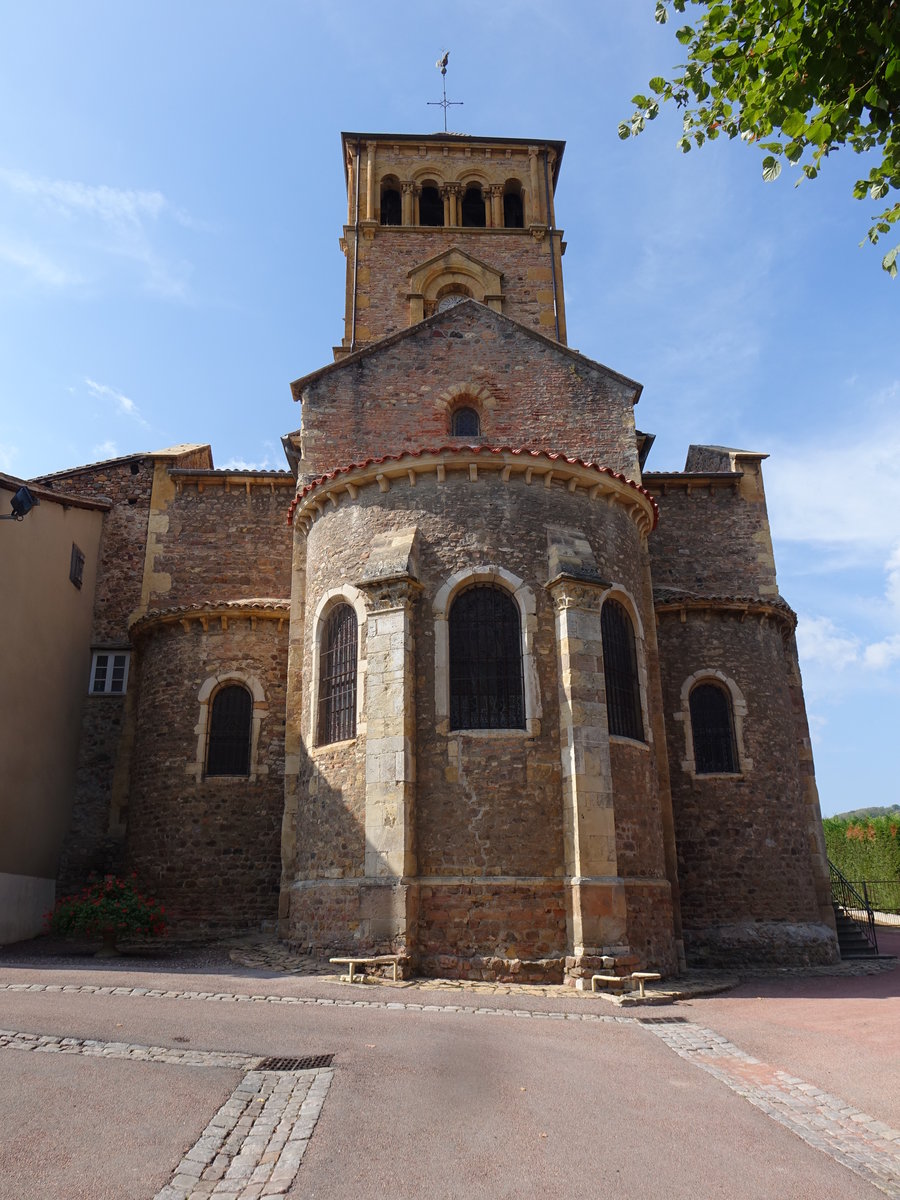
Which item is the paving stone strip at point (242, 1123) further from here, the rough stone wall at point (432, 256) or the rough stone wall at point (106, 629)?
the rough stone wall at point (432, 256)

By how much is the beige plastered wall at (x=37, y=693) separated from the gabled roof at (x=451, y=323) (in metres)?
5.84

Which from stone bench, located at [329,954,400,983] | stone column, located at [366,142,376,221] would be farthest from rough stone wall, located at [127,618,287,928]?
stone column, located at [366,142,376,221]

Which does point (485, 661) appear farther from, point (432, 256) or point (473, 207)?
point (473, 207)

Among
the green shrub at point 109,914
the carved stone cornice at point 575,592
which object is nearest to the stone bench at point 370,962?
the green shrub at point 109,914

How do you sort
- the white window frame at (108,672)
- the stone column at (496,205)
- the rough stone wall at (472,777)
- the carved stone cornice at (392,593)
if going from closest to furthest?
the rough stone wall at (472,777)
the carved stone cornice at (392,593)
the white window frame at (108,672)
the stone column at (496,205)

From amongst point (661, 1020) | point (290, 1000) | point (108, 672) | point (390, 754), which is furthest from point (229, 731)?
point (661, 1020)

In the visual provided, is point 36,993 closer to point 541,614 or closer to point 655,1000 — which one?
point 655,1000

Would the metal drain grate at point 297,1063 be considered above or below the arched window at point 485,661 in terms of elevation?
below

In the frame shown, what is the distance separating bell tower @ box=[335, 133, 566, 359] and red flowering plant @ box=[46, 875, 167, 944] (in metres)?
15.3

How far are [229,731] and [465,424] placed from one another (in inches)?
295

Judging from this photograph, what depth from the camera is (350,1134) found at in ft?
17.3

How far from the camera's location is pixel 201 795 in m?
16.5

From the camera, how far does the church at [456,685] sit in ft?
40.1

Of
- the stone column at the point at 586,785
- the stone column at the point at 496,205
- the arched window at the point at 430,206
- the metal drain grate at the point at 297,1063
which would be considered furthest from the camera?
the arched window at the point at 430,206
